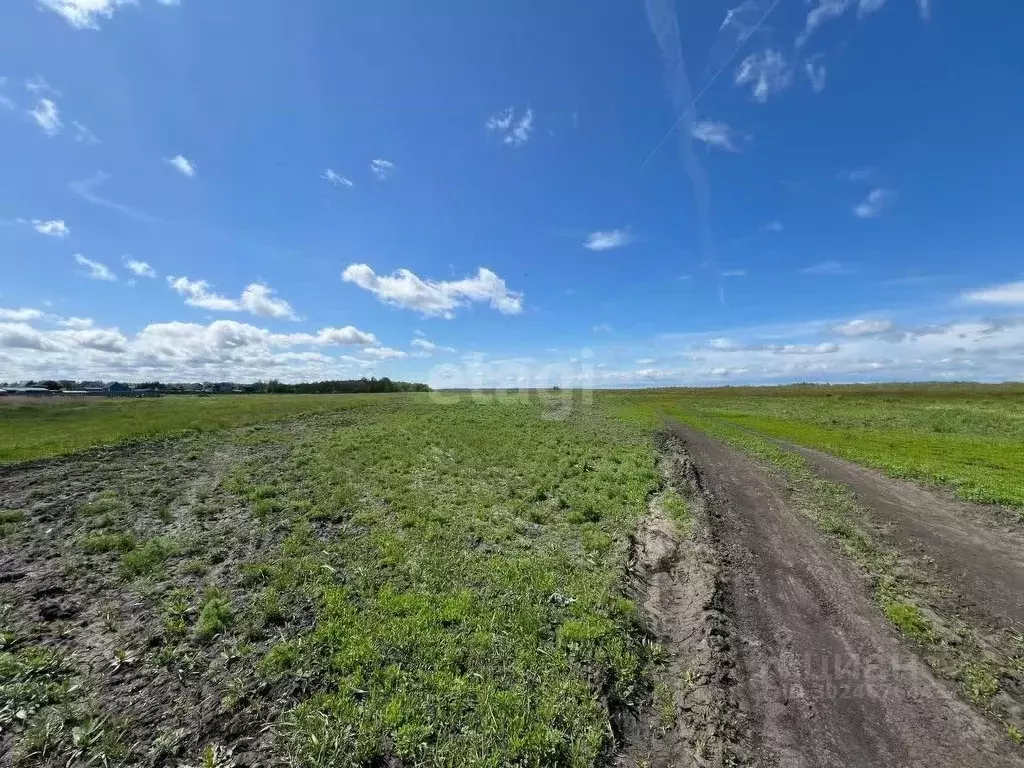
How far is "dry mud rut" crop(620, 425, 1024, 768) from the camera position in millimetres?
5156

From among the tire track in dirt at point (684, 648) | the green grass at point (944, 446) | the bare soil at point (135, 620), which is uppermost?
the green grass at point (944, 446)

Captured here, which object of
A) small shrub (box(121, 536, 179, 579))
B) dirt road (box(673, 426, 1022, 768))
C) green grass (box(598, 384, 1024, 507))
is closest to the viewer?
dirt road (box(673, 426, 1022, 768))

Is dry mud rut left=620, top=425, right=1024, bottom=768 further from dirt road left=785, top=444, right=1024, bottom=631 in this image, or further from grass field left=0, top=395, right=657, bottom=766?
grass field left=0, top=395, right=657, bottom=766

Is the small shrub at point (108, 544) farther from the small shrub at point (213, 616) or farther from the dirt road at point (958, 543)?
the dirt road at point (958, 543)

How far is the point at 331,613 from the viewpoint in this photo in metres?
8.20

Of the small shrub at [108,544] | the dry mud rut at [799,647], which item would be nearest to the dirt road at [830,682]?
the dry mud rut at [799,647]

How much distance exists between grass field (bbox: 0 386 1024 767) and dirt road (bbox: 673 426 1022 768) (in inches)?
36.2

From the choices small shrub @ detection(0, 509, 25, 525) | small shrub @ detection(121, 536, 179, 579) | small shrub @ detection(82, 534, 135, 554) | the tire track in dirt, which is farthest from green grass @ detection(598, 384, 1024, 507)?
small shrub @ detection(0, 509, 25, 525)

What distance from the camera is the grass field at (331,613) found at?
5.41 metres

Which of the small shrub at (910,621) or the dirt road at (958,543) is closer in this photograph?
the small shrub at (910,621)

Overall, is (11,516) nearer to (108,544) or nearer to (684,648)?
(108,544)

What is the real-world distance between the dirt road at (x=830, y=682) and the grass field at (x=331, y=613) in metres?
0.92

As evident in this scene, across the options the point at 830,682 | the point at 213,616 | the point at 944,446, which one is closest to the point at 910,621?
the point at 830,682

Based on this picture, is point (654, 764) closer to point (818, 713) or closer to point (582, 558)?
point (818, 713)
